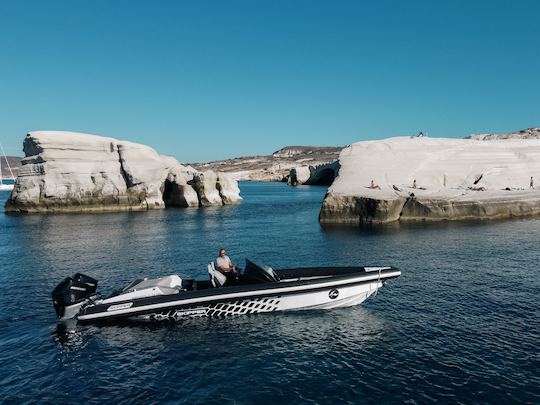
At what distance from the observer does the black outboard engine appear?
55.3ft

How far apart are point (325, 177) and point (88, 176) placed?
322 feet

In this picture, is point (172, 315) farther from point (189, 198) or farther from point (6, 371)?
point (189, 198)

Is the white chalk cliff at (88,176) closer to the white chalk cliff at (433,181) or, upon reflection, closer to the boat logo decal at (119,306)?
the white chalk cliff at (433,181)

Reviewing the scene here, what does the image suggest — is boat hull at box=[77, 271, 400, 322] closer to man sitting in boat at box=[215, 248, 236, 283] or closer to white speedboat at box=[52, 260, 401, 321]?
white speedboat at box=[52, 260, 401, 321]

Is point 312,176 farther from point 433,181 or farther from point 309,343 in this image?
point 309,343

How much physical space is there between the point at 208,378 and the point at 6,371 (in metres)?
6.36

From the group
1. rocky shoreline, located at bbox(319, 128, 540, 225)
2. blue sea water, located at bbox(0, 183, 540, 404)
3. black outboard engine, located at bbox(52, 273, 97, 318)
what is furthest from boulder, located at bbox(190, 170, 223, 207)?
black outboard engine, located at bbox(52, 273, 97, 318)

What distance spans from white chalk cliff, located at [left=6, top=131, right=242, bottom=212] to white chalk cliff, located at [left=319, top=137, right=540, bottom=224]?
28.8 meters

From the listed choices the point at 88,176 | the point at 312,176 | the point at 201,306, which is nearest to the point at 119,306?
the point at 201,306

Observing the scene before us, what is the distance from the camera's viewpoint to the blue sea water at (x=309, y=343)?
11.8 m

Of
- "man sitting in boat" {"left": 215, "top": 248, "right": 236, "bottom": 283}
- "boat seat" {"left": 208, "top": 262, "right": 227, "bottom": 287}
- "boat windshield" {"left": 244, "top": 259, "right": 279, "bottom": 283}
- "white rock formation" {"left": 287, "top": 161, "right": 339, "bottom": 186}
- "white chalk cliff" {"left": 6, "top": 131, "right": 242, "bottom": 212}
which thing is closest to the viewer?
"boat windshield" {"left": 244, "top": 259, "right": 279, "bottom": 283}

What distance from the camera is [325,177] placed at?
149125 mm

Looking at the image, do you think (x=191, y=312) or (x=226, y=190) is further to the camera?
(x=226, y=190)

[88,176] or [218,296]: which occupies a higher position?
[88,176]
